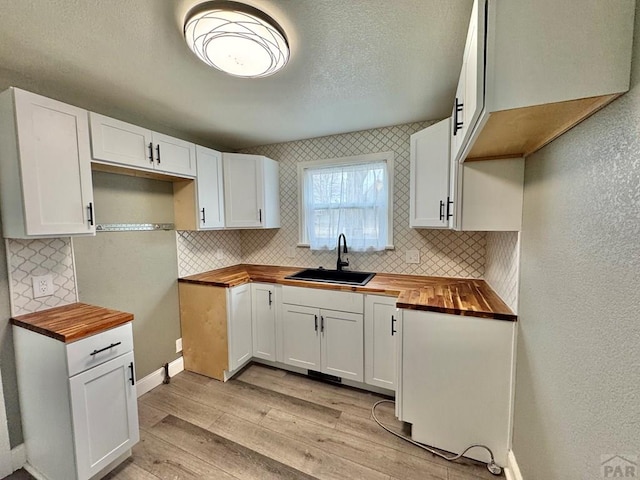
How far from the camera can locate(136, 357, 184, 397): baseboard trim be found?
2.16m

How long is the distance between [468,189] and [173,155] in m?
2.25

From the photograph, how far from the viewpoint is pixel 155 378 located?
7.48ft

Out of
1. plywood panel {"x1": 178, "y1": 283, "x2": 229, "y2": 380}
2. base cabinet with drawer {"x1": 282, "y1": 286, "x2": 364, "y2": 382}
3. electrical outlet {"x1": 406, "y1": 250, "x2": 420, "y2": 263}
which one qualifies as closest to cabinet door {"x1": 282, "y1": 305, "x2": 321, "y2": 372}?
base cabinet with drawer {"x1": 282, "y1": 286, "x2": 364, "y2": 382}

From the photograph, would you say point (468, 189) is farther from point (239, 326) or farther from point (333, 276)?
point (239, 326)

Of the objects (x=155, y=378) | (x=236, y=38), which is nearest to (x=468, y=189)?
(x=236, y=38)

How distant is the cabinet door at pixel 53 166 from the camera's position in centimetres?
134

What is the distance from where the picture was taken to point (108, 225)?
196 cm

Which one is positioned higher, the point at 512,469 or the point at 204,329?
the point at 204,329

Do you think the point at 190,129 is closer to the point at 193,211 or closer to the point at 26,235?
the point at 193,211

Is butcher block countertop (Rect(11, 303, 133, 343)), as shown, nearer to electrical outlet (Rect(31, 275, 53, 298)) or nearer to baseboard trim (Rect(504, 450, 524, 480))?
electrical outlet (Rect(31, 275, 53, 298))

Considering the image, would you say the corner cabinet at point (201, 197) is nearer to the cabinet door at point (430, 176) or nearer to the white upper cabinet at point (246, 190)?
the white upper cabinet at point (246, 190)

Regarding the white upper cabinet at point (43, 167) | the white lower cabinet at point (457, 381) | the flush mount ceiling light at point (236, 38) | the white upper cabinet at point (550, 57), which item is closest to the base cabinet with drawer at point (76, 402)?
the white upper cabinet at point (43, 167)

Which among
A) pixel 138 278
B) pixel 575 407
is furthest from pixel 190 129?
pixel 575 407

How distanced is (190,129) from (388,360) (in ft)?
9.09
